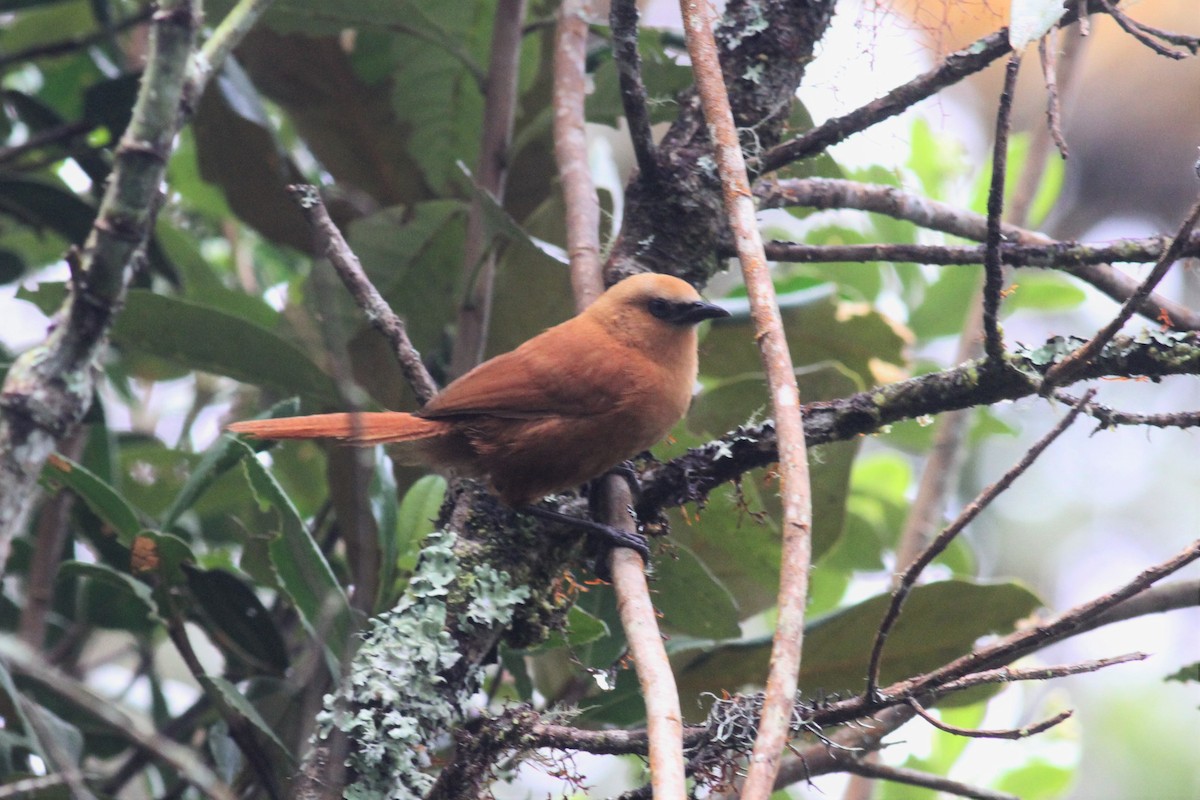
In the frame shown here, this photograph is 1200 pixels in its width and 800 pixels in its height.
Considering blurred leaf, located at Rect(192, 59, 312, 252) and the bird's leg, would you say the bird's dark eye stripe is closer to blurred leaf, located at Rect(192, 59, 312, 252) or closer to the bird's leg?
the bird's leg

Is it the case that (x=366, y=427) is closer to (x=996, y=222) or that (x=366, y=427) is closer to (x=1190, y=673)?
(x=996, y=222)

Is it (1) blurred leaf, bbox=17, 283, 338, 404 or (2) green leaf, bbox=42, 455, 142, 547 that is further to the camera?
(1) blurred leaf, bbox=17, 283, 338, 404

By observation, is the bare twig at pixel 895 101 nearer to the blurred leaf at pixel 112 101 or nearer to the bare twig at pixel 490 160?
the bare twig at pixel 490 160

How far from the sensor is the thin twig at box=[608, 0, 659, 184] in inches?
78.8

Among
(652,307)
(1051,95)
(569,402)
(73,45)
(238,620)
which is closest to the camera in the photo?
(1051,95)

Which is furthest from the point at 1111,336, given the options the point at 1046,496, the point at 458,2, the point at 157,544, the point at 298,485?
the point at 1046,496

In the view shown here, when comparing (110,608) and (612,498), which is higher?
(612,498)

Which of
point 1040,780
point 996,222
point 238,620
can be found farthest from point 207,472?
point 1040,780

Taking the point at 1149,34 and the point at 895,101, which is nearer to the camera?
the point at 1149,34

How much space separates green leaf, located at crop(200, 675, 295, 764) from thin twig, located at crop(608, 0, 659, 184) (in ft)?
4.35

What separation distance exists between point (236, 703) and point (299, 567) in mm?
283

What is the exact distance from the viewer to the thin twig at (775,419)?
123 centimetres

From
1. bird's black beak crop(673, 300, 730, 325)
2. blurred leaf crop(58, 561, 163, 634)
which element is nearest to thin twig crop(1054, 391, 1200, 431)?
bird's black beak crop(673, 300, 730, 325)

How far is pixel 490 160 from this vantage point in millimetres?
2785
